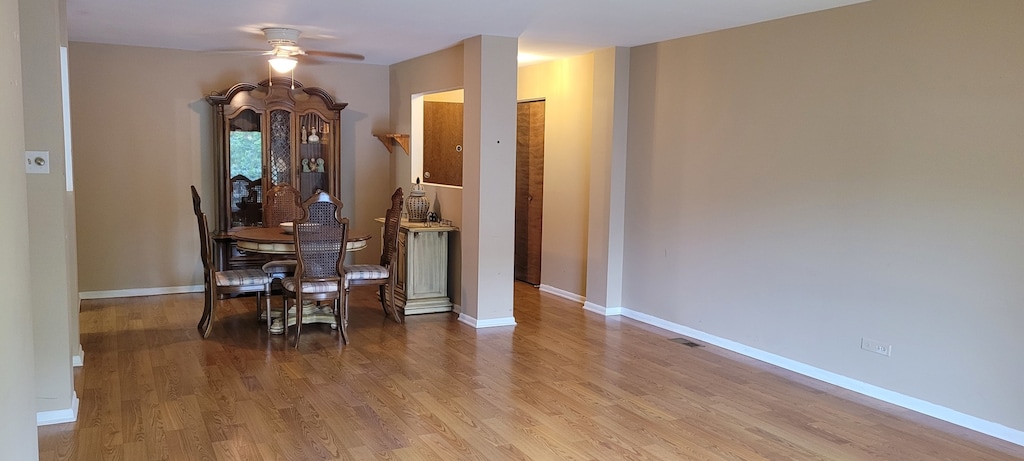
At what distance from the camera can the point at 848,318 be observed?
4305 mm

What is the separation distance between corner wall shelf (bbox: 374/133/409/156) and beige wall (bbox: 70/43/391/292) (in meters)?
1.26

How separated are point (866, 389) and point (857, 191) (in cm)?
115

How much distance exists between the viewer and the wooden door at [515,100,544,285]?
285 inches

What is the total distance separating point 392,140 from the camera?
7.29 m

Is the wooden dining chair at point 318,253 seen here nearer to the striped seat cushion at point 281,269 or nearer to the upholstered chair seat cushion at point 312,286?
the upholstered chair seat cushion at point 312,286

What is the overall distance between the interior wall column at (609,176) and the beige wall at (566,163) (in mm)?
258

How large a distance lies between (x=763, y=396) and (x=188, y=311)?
4483 millimetres

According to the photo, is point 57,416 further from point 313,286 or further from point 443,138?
point 443,138

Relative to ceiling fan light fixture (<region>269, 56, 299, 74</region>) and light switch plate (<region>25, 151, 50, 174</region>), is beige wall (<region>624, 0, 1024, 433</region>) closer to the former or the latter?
ceiling fan light fixture (<region>269, 56, 299, 74</region>)

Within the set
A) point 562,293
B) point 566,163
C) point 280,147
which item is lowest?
point 562,293

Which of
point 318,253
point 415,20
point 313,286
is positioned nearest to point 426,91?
point 415,20

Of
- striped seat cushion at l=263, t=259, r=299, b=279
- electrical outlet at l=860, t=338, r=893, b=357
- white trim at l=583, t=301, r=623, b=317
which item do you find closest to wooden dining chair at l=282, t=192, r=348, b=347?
striped seat cushion at l=263, t=259, r=299, b=279

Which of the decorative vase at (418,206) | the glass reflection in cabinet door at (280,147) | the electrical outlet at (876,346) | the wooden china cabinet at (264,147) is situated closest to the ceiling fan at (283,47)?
the wooden china cabinet at (264,147)

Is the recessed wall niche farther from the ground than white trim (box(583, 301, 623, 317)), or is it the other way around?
the recessed wall niche
